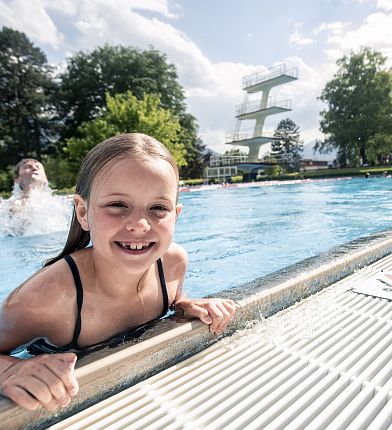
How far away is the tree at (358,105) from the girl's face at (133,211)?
3674cm

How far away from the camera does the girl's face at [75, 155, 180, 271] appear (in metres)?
1.49

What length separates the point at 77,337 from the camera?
1.77 meters

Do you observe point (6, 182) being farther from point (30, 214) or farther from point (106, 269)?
point (106, 269)

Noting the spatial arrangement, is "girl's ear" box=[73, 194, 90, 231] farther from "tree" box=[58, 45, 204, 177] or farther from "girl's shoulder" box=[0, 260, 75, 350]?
"tree" box=[58, 45, 204, 177]

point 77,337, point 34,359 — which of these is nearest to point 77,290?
point 77,337

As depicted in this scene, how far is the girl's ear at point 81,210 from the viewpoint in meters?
1.68

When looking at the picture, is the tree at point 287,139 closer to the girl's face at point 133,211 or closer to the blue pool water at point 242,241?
the blue pool water at point 242,241

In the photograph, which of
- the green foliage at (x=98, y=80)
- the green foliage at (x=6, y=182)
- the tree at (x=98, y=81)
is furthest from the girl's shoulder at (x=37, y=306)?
the green foliage at (x=98, y=80)

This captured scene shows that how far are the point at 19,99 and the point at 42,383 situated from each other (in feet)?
119

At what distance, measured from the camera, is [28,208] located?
7617 millimetres

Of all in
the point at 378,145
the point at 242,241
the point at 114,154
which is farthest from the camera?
the point at 378,145

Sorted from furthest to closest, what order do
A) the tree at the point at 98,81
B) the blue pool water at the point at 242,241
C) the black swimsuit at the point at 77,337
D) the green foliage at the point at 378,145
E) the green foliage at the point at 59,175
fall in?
the green foliage at the point at 378,145 → the tree at the point at 98,81 → the green foliage at the point at 59,175 → the blue pool water at the point at 242,241 → the black swimsuit at the point at 77,337

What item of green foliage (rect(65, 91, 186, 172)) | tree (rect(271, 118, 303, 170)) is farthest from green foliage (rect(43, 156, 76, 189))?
tree (rect(271, 118, 303, 170))

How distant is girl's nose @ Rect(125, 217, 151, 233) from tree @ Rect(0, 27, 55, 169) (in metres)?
33.9
